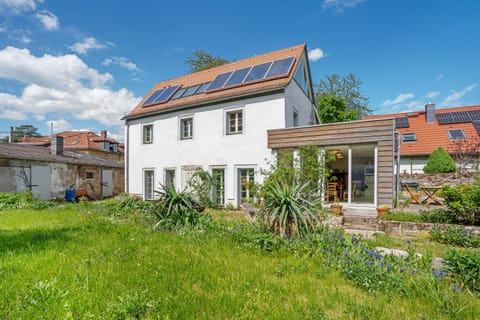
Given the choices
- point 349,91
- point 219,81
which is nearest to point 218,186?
point 219,81

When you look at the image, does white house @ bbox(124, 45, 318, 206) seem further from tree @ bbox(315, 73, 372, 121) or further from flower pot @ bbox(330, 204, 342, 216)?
tree @ bbox(315, 73, 372, 121)

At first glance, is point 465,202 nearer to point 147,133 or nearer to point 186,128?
point 186,128

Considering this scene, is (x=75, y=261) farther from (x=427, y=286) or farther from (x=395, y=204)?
(x=395, y=204)

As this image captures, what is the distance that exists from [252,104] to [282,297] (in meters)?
9.04

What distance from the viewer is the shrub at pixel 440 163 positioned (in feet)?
44.2

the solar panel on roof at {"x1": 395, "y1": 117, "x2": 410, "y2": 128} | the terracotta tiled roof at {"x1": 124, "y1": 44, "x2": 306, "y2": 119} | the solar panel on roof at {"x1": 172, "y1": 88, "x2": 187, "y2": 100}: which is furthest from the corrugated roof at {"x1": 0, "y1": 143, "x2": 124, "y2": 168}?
the solar panel on roof at {"x1": 395, "y1": 117, "x2": 410, "y2": 128}

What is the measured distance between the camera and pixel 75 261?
3.62 meters

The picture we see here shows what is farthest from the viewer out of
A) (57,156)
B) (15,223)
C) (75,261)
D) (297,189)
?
(57,156)

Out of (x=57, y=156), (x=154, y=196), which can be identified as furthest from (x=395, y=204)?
(x=57, y=156)

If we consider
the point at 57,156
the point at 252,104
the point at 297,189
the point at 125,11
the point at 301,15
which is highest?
the point at 301,15

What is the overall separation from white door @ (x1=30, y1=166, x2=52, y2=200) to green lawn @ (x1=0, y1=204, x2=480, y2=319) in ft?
40.0

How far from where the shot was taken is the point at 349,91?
2672cm

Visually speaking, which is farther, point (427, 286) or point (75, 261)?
point (75, 261)

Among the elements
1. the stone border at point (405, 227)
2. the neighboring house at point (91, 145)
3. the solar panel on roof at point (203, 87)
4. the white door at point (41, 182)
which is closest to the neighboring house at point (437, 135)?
the stone border at point (405, 227)
